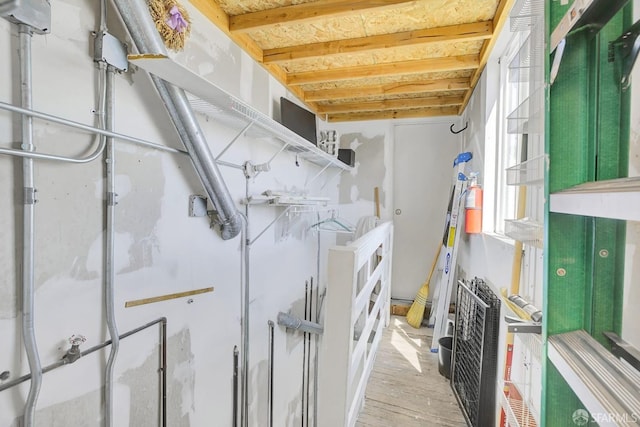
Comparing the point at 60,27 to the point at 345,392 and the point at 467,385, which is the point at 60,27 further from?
the point at 467,385

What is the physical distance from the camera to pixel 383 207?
3.87 m

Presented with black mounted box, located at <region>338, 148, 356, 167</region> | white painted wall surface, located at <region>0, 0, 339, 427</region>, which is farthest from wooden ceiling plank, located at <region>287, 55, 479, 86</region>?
black mounted box, located at <region>338, 148, 356, 167</region>

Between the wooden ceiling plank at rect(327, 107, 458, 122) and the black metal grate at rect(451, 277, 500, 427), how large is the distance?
246cm

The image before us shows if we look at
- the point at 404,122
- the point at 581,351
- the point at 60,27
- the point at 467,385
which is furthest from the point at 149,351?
the point at 404,122

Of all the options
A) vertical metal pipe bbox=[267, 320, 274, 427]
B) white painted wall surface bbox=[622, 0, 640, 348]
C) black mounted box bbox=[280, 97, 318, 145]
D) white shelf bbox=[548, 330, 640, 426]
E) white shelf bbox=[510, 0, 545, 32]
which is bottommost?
vertical metal pipe bbox=[267, 320, 274, 427]

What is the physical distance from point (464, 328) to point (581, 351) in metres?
1.45

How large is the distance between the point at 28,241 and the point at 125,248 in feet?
1.16

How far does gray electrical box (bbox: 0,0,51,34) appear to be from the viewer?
0.84m

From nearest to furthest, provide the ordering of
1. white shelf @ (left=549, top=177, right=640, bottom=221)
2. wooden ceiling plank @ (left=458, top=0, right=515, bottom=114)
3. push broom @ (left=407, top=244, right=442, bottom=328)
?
white shelf @ (left=549, top=177, right=640, bottom=221), wooden ceiling plank @ (left=458, top=0, right=515, bottom=114), push broom @ (left=407, top=244, right=442, bottom=328)

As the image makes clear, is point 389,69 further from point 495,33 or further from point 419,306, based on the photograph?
point 419,306

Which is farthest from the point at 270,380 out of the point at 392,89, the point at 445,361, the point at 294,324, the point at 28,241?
the point at 392,89

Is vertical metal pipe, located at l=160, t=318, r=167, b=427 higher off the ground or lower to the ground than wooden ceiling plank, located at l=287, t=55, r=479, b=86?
lower

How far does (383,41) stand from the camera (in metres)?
2.12

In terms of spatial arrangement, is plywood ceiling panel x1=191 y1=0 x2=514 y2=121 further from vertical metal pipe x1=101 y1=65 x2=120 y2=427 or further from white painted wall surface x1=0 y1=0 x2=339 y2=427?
vertical metal pipe x1=101 y1=65 x2=120 y2=427
